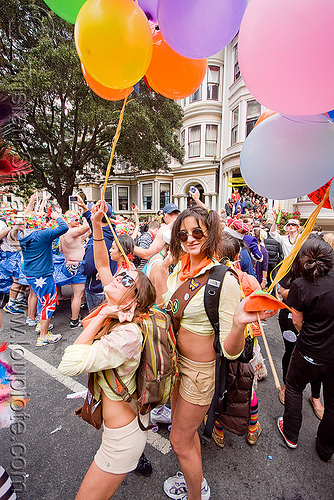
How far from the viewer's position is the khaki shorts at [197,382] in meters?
1.49

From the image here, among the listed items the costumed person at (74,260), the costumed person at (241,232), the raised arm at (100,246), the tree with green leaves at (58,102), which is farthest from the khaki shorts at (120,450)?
the tree with green leaves at (58,102)

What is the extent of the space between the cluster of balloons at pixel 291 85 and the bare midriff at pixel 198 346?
101cm

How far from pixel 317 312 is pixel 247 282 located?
547 mm

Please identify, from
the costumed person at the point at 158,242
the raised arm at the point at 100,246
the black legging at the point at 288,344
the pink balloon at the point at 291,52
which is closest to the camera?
the pink balloon at the point at 291,52

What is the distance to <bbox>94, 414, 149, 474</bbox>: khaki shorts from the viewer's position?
4.10 feet

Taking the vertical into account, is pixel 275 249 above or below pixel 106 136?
below

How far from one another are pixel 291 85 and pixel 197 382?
1591 millimetres

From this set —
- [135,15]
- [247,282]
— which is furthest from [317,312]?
[135,15]

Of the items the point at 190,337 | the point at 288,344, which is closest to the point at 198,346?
the point at 190,337

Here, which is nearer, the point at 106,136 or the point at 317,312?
the point at 317,312

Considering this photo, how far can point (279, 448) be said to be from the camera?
213cm

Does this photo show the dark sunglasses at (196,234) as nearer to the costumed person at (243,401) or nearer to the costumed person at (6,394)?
the costumed person at (243,401)

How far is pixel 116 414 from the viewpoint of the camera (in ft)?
4.25

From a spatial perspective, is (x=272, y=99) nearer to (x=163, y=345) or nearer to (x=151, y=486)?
(x=163, y=345)
